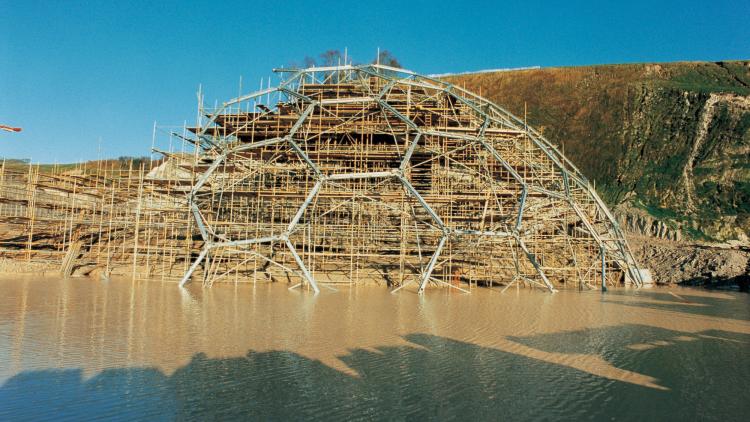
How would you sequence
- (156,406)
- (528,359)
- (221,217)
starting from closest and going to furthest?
(156,406), (528,359), (221,217)

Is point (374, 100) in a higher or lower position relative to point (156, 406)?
higher

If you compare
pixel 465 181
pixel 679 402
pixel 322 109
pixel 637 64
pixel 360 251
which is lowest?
pixel 679 402

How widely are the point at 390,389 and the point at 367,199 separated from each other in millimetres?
17606

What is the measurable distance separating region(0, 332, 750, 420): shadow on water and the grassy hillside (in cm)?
2929

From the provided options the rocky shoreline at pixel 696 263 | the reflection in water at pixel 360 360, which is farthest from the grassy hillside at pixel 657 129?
the reflection in water at pixel 360 360

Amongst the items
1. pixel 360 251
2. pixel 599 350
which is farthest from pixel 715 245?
pixel 599 350

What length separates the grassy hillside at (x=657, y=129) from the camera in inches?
1444

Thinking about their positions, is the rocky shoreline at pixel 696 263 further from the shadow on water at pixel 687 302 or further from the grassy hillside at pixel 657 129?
the shadow on water at pixel 687 302

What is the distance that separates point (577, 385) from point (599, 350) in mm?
2923

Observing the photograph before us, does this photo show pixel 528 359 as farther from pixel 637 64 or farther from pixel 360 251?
pixel 637 64

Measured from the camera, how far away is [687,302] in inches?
799

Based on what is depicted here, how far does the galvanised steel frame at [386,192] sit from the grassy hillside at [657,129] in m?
12.8

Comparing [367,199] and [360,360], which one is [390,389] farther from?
[367,199]

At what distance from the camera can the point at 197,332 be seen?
11594 mm
